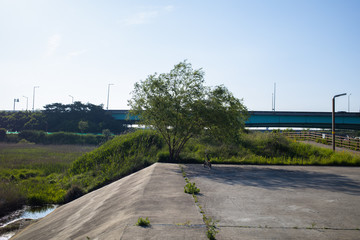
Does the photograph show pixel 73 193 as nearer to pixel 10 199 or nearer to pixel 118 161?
A: pixel 10 199

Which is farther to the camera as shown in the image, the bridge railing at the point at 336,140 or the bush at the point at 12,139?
the bush at the point at 12,139

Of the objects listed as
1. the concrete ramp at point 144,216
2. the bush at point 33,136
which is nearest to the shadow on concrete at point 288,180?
the concrete ramp at point 144,216

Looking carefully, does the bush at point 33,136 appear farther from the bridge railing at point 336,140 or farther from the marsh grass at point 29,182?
the bridge railing at point 336,140

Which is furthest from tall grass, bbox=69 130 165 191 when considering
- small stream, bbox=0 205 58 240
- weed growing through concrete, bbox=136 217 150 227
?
weed growing through concrete, bbox=136 217 150 227

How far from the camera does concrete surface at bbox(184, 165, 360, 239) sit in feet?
16.8

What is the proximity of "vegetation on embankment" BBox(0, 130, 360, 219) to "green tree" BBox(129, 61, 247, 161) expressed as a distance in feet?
3.81

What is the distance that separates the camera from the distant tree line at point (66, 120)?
60.9 meters

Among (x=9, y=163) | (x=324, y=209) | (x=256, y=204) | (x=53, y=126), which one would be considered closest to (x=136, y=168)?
(x=256, y=204)

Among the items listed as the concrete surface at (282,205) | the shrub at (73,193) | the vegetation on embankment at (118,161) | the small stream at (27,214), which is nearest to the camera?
the concrete surface at (282,205)

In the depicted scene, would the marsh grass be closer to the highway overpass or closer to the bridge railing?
the bridge railing

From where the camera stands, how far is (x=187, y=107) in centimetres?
1506

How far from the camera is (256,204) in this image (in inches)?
276

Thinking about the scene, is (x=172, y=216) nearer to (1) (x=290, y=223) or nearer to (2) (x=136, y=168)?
(1) (x=290, y=223)

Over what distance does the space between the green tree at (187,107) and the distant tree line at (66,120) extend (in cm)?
4614
